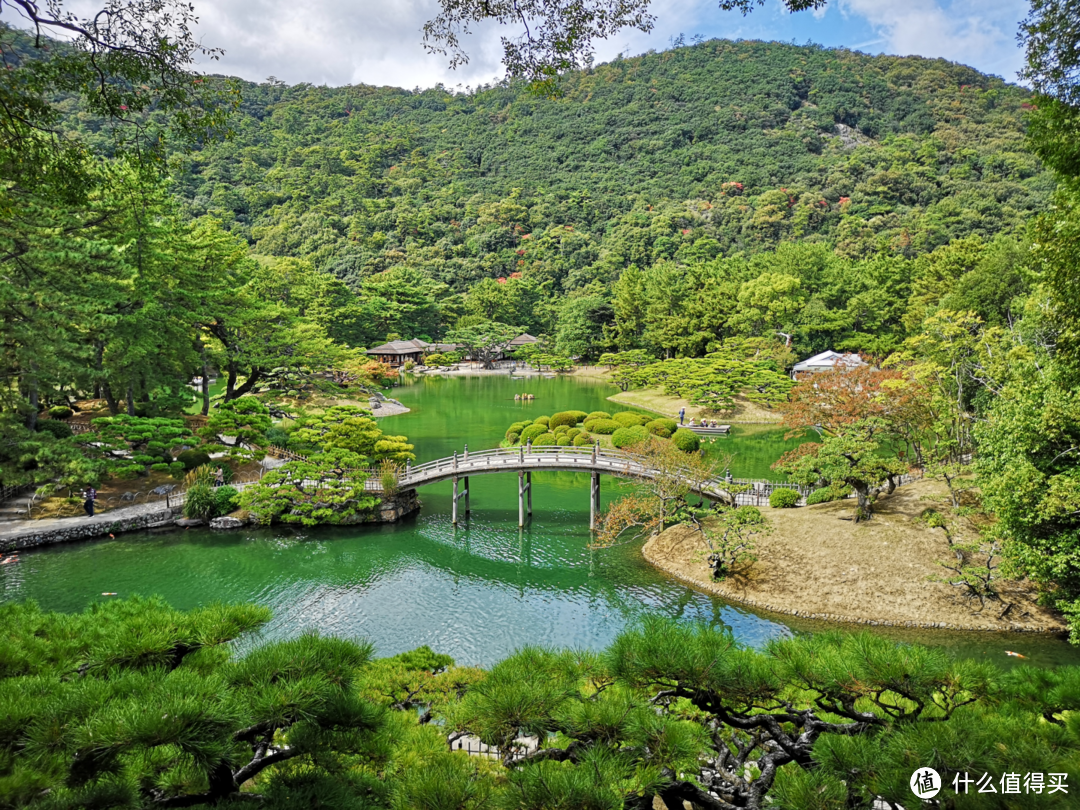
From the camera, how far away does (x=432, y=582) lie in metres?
14.5

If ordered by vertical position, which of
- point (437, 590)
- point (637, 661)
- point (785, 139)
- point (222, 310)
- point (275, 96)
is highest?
point (275, 96)

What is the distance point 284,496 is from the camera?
17.5 meters

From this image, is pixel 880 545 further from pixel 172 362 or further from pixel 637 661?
→ pixel 172 362

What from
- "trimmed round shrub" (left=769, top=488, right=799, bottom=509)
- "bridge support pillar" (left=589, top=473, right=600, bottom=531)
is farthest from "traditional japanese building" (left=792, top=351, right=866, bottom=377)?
"bridge support pillar" (left=589, top=473, right=600, bottom=531)

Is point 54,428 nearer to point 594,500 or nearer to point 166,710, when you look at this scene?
point 594,500

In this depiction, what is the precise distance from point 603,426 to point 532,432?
10.7ft

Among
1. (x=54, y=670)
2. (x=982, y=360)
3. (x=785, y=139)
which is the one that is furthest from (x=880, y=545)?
(x=785, y=139)

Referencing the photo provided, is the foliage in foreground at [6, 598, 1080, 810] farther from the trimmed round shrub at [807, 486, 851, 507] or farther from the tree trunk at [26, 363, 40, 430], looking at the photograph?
the tree trunk at [26, 363, 40, 430]

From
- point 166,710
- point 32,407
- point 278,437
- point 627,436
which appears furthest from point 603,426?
point 166,710

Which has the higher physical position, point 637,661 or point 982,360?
point 982,360

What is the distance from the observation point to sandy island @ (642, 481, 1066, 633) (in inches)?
466

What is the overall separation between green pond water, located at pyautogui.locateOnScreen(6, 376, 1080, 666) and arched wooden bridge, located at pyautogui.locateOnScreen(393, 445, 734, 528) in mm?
1050

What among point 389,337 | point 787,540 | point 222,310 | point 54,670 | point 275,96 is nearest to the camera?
point 54,670

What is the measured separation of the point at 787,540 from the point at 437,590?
340 inches
